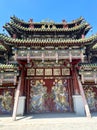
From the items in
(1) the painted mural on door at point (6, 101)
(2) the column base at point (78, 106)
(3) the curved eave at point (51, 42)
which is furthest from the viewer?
(1) the painted mural on door at point (6, 101)

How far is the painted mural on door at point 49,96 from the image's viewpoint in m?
10.0

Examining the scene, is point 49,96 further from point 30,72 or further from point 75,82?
point 30,72

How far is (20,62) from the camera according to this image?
957 centimetres

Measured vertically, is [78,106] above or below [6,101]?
below

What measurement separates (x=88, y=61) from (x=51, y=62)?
Result: 126 inches

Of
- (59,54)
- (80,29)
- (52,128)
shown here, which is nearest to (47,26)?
(80,29)

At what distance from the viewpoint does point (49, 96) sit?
33.7ft

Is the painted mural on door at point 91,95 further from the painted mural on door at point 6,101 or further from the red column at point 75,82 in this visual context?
the painted mural on door at point 6,101

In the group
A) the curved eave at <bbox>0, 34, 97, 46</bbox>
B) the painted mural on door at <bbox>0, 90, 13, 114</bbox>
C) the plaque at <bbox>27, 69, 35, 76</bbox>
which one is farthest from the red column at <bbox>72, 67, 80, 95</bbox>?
the painted mural on door at <bbox>0, 90, 13, 114</bbox>

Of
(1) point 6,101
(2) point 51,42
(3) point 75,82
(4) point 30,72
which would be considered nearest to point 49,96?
(3) point 75,82

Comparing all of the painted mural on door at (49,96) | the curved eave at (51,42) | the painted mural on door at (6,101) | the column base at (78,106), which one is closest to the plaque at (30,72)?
the painted mural on door at (49,96)

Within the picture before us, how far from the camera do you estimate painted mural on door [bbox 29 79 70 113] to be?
32.9 ft

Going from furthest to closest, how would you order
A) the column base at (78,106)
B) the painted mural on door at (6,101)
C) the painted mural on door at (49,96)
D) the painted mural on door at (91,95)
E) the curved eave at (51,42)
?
the painted mural on door at (91,95), the painted mural on door at (49,96), the painted mural on door at (6,101), the column base at (78,106), the curved eave at (51,42)

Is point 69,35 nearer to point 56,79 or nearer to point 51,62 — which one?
point 51,62
